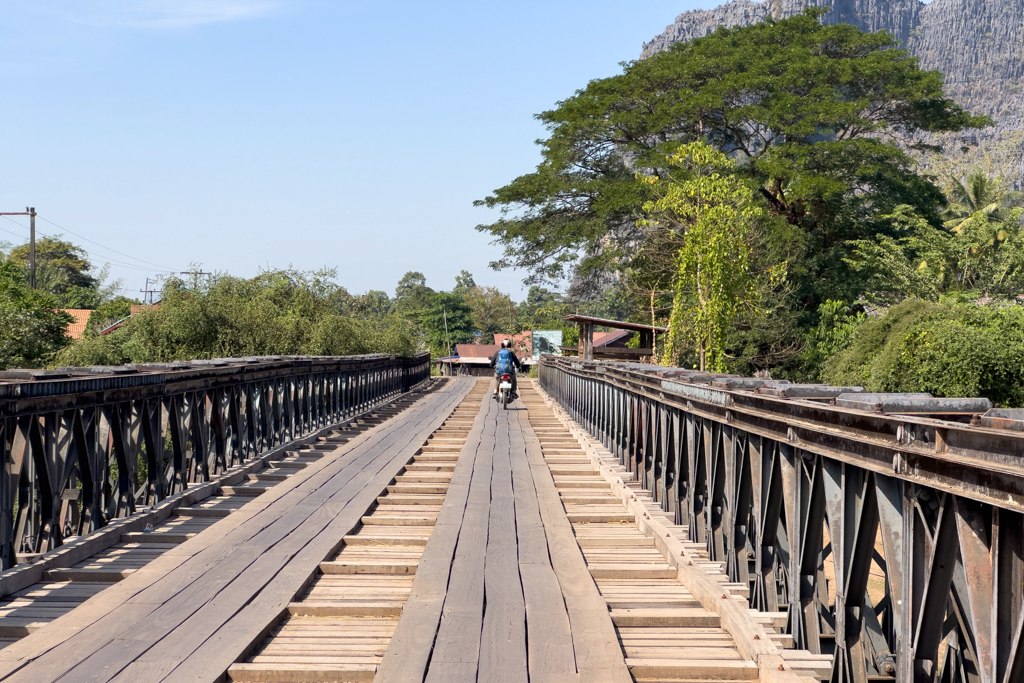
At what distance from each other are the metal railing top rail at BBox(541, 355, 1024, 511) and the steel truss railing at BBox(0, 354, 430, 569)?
4124mm

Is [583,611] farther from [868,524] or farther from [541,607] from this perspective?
[868,524]

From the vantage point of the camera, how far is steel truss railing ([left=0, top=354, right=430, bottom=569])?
18.1 feet

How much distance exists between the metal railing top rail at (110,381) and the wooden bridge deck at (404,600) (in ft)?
Result: 3.38

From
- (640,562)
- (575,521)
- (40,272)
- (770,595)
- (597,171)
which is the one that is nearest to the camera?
(770,595)

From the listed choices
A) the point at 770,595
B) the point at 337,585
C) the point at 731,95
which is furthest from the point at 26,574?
the point at 731,95

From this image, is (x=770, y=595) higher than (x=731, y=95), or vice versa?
(x=731, y=95)

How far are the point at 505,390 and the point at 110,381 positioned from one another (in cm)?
1543

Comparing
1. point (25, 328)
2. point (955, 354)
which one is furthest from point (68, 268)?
point (955, 354)

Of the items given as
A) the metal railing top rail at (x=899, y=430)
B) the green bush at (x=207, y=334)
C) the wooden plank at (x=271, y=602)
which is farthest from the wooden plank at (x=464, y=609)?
the green bush at (x=207, y=334)

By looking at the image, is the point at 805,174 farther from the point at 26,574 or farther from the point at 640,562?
the point at 26,574

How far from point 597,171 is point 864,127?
10693mm

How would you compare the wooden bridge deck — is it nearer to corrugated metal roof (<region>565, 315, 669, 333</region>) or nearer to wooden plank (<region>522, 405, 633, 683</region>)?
wooden plank (<region>522, 405, 633, 683</region>)

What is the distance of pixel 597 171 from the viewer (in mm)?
39875

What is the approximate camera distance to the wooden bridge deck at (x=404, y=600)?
3.92 meters
